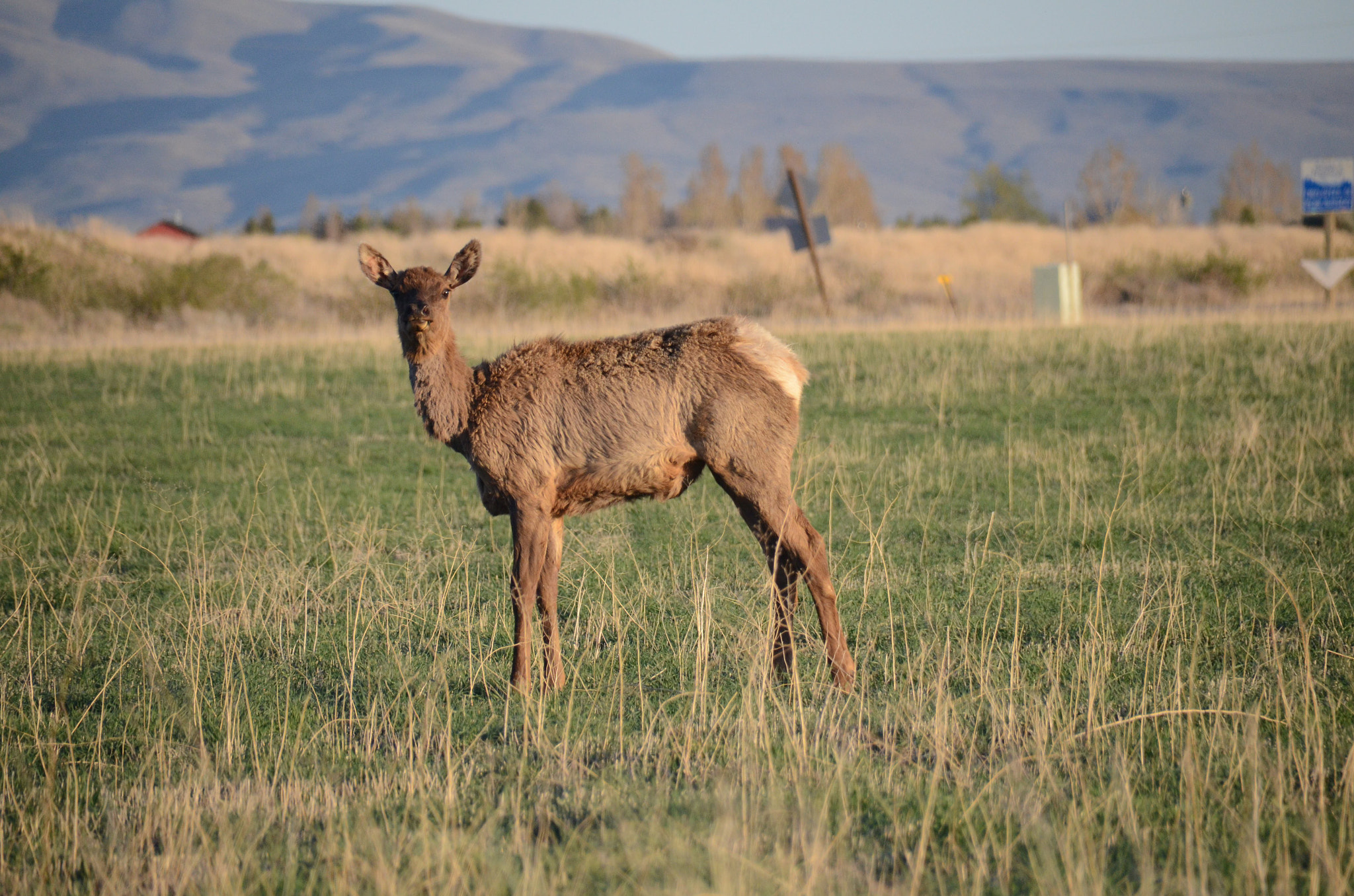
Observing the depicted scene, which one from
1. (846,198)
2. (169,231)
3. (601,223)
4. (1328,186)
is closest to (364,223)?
(169,231)

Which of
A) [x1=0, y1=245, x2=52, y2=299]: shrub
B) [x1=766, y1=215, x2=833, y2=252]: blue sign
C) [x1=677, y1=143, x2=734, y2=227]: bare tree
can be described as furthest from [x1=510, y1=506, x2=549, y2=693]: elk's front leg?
[x1=677, y1=143, x2=734, y2=227]: bare tree

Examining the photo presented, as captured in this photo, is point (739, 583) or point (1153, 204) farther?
point (1153, 204)

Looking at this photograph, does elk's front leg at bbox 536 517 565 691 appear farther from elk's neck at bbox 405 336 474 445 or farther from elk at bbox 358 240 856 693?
elk's neck at bbox 405 336 474 445

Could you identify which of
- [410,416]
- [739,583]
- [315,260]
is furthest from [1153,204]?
[739,583]

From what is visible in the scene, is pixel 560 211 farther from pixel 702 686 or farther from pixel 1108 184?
pixel 702 686

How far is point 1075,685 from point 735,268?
41.8 meters

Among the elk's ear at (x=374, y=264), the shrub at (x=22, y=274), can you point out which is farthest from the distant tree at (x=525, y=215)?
the elk's ear at (x=374, y=264)

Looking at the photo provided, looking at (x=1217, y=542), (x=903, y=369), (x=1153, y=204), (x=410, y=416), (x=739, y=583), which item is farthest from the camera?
(x=1153, y=204)

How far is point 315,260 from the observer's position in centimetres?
4816

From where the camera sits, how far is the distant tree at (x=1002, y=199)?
272 feet

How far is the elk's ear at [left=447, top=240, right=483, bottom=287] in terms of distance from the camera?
20.6ft

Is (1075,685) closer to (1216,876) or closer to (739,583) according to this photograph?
(1216,876)

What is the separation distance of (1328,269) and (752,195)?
10468 cm

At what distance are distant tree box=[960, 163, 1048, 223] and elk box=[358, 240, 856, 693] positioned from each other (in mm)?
75317
